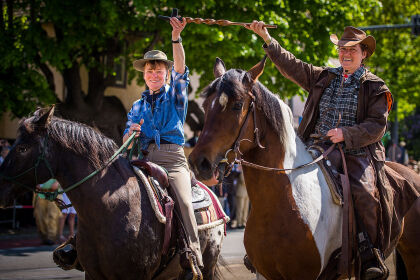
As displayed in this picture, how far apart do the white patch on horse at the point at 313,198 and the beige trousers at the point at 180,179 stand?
1.26m

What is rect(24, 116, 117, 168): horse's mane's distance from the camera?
5.27 m

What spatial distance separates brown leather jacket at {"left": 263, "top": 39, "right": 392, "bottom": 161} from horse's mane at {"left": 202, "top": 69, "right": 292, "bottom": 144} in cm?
64

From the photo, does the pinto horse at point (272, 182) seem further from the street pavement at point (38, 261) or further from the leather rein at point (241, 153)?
the street pavement at point (38, 261)

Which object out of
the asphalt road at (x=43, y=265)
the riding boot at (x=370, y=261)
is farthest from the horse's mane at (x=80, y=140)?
the asphalt road at (x=43, y=265)

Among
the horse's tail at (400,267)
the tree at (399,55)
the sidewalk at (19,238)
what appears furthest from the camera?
the tree at (399,55)

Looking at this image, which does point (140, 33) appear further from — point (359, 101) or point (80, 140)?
point (359, 101)

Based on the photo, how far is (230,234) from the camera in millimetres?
15234

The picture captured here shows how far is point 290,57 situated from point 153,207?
6.34 feet

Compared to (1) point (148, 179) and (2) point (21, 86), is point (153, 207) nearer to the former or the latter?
(1) point (148, 179)

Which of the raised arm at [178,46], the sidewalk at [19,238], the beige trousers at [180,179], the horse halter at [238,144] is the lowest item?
the sidewalk at [19,238]

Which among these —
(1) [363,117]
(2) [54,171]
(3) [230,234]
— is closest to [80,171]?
(2) [54,171]

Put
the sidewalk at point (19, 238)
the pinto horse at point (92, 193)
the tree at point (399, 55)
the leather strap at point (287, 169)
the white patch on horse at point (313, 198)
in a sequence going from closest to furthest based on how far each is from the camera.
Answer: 1. the leather strap at point (287, 169)
2. the white patch on horse at point (313, 198)
3. the pinto horse at point (92, 193)
4. the sidewalk at point (19, 238)
5. the tree at point (399, 55)

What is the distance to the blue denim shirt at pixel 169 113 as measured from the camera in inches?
226

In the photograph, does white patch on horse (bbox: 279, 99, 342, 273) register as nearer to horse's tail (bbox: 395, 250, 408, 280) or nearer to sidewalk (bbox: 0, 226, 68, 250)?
horse's tail (bbox: 395, 250, 408, 280)
